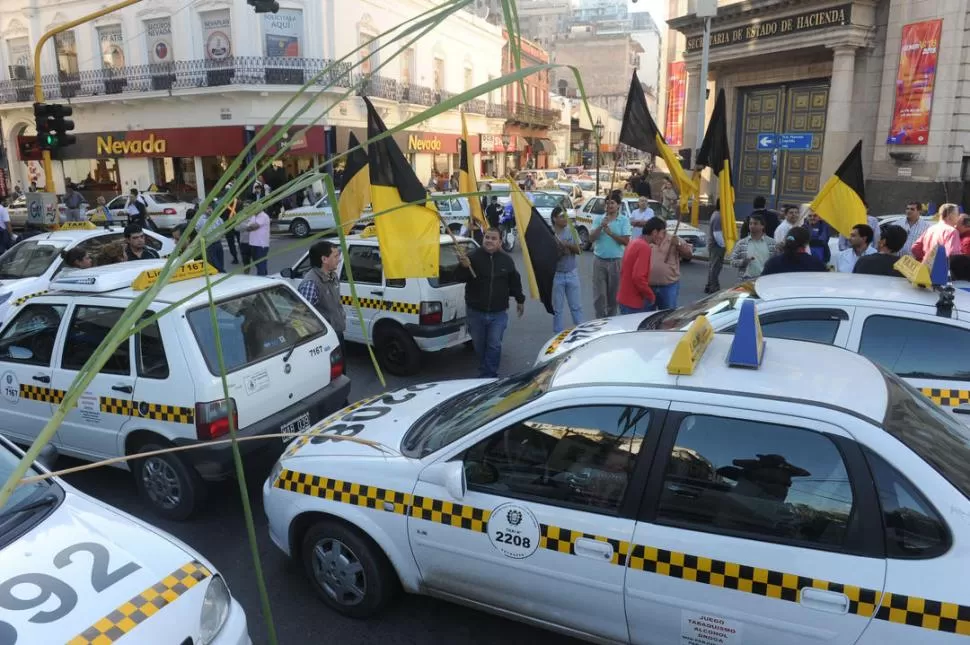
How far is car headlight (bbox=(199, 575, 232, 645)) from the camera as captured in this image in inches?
110

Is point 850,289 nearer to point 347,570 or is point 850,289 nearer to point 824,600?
point 824,600

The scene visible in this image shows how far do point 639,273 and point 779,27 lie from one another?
15384mm

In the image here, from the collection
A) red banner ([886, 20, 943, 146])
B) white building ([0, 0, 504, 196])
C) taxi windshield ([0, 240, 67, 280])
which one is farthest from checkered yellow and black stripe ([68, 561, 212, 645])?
white building ([0, 0, 504, 196])

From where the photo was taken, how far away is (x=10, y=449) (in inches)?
138

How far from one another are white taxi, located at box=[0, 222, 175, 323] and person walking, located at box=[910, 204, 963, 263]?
9866 mm

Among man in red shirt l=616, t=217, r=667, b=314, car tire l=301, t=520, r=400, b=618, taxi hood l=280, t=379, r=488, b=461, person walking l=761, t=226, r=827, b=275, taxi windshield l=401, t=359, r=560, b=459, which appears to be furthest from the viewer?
man in red shirt l=616, t=217, r=667, b=314

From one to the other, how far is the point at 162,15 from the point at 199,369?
29.3m

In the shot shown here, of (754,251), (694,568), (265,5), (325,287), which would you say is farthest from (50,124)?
(694,568)

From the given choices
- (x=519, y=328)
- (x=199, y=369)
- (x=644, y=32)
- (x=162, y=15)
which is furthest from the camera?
(x=644, y=32)

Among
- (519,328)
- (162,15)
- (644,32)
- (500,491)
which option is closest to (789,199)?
(519,328)

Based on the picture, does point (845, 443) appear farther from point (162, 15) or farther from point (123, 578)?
point (162, 15)

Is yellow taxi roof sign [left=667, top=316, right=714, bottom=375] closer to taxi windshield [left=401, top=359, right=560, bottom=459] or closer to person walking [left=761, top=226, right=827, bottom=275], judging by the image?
taxi windshield [left=401, top=359, right=560, bottom=459]

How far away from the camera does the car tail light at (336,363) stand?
5.78 m

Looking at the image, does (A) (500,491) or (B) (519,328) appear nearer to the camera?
(A) (500,491)
